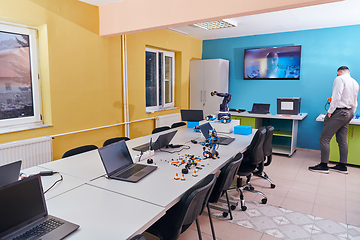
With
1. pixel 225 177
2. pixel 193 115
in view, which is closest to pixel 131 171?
pixel 225 177

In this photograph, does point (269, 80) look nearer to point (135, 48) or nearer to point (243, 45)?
point (243, 45)

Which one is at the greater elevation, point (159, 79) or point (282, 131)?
point (159, 79)

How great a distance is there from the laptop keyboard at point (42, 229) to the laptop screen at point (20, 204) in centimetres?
5

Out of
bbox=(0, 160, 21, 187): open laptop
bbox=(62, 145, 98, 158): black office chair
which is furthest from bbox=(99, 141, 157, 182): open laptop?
bbox=(62, 145, 98, 158): black office chair

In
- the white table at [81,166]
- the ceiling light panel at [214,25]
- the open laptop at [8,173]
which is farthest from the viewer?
the ceiling light panel at [214,25]

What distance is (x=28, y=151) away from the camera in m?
3.49

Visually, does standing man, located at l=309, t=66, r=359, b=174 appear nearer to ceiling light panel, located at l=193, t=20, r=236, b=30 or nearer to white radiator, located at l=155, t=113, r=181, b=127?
ceiling light panel, located at l=193, t=20, r=236, b=30

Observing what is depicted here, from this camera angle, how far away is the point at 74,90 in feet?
13.4

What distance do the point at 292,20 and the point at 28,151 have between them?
5227mm

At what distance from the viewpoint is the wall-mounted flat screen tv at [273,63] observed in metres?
6.09

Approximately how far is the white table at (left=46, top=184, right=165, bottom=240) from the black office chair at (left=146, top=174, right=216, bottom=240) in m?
0.20

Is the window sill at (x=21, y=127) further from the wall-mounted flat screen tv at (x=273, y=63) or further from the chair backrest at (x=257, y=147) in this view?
the wall-mounted flat screen tv at (x=273, y=63)

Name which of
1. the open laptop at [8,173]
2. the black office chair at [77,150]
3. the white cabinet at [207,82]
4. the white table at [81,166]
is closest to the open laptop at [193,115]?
the white cabinet at [207,82]

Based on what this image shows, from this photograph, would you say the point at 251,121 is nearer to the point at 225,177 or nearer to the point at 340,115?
the point at 340,115
